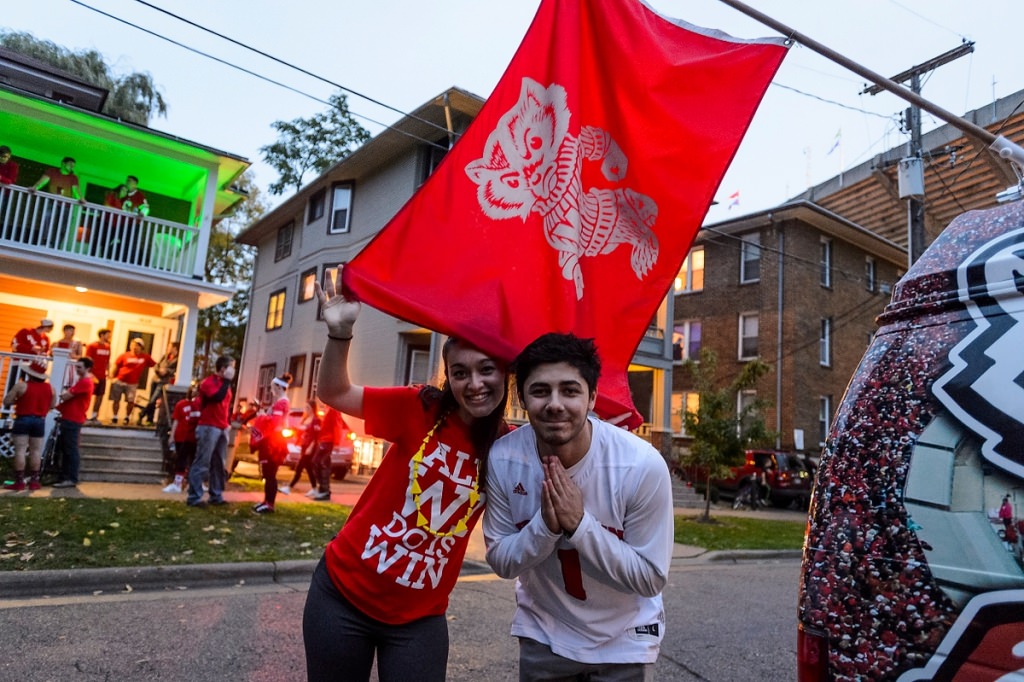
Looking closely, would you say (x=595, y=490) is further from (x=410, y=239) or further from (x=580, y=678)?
(x=410, y=239)

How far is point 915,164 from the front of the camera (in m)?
12.1

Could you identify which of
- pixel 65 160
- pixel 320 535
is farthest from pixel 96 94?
pixel 320 535

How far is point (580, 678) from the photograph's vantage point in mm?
2113

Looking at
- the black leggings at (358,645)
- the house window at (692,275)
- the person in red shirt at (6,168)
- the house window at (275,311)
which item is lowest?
the black leggings at (358,645)

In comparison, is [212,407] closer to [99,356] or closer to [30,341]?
[30,341]

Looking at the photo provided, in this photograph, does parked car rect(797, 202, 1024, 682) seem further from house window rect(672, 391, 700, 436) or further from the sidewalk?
house window rect(672, 391, 700, 436)

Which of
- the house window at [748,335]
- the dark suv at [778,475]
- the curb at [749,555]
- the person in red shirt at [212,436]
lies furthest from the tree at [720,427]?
the house window at [748,335]

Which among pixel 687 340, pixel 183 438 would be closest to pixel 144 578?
pixel 183 438

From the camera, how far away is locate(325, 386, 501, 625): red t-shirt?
7.49 ft

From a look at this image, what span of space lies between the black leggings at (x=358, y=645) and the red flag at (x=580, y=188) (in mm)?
1014

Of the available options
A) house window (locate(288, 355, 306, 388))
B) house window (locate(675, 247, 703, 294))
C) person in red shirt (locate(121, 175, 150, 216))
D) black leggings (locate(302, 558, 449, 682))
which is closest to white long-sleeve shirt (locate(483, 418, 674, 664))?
black leggings (locate(302, 558, 449, 682))

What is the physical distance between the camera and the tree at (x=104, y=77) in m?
25.8

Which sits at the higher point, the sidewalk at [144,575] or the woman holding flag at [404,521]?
the woman holding flag at [404,521]

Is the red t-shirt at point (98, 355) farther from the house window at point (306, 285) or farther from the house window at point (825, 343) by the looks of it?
the house window at point (825, 343)
